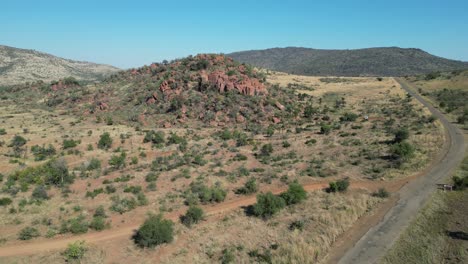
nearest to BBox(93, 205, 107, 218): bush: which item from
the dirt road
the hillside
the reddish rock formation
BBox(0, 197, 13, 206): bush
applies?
BBox(0, 197, 13, 206): bush

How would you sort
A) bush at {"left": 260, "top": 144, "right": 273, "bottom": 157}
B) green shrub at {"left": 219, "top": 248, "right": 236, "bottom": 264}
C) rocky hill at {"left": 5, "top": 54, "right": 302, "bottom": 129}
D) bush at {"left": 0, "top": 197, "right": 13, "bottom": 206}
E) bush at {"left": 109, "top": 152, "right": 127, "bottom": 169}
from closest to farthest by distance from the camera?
green shrub at {"left": 219, "top": 248, "right": 236, "bottom": 264}, bush at {"left": 0, "top": 197, "right": 13, "bottom": 206}, bush at {"left": 109, "top": 152, "right": 127, "bottom": 169}, bush at {"left": 260, "top": 144, "right": 273, "bottom": 157}, rocky hill at {"left": 5, "top": 54, "right": 302, "bottom": 129}

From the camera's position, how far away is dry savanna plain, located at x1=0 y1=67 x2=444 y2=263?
1622cm

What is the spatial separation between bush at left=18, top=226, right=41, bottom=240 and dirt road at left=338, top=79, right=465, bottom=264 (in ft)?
53.6

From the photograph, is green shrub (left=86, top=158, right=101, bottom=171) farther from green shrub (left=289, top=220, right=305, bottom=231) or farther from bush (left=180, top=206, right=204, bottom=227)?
green shrub (left=289, top=220, right=305, bottom=231)

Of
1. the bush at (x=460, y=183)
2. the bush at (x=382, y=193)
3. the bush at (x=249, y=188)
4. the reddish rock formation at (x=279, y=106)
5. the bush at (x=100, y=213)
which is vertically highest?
the reddish rock formation at (x=279, y=106)

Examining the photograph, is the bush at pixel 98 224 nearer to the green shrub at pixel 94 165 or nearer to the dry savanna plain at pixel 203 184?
the dry savanna plain at pixel 203 184

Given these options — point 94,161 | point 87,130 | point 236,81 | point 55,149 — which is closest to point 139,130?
point 87,130

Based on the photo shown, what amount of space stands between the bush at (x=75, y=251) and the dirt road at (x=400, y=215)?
12.5 meters

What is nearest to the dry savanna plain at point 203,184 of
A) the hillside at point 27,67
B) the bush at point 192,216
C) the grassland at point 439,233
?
the bush at point 192,216

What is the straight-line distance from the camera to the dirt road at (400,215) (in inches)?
568

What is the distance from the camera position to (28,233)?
1739 centimetres

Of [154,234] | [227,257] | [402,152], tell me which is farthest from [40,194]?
[402,152]

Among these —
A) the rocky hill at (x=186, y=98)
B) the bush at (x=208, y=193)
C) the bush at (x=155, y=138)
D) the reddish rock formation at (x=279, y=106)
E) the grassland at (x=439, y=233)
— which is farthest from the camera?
the reddish rock formation at (x=279, y=106)

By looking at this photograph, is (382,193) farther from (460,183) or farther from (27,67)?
(27,67)
